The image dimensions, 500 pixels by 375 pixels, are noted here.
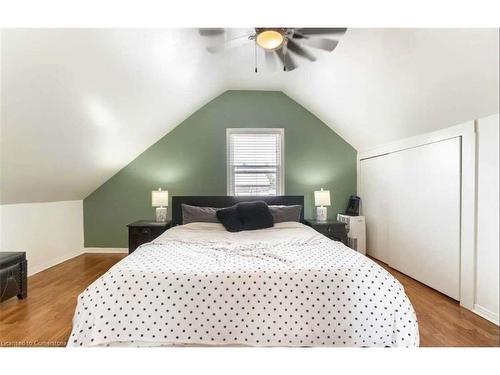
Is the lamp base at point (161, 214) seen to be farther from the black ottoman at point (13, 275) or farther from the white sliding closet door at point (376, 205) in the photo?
the white sliding closet door at point (376, 205)

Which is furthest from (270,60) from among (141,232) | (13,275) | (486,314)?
(13,275)

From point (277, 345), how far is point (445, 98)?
5.39 ft

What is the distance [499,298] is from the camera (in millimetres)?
1087

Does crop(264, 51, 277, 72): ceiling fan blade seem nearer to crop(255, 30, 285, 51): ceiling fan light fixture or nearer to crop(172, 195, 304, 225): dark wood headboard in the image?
crop(255, 30, 285, 51): ceiling fan light fixture

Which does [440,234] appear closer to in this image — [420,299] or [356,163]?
[420,299]

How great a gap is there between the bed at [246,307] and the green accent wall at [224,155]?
3.47 ft

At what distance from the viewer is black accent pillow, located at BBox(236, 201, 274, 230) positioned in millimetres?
2383

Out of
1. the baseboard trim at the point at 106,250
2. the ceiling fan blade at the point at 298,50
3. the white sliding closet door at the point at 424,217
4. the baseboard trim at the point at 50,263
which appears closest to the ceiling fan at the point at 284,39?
the ceiling fan blade at the point at 298,50

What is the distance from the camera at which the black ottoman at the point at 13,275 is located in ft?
4.13

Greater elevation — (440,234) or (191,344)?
(440,234)

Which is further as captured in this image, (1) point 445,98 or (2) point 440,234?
(2) point 440,234

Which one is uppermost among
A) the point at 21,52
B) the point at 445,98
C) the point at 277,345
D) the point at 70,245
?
the point at 21,52
